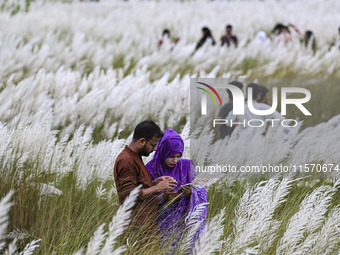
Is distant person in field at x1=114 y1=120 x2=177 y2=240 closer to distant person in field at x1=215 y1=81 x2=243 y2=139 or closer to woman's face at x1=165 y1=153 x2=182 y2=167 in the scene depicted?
woman's face at x1=165 y1=153 x2=182 y2=167

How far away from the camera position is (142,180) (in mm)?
3176

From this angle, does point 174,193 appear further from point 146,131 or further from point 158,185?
point 146,131

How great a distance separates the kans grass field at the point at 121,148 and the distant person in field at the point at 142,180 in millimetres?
99

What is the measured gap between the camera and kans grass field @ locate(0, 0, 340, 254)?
10.2ft

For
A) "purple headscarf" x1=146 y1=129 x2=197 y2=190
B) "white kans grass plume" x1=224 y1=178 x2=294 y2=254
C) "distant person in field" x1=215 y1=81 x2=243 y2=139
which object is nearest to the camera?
"white kans grass plume" x1=224 y1=178 x2=294 y2=254

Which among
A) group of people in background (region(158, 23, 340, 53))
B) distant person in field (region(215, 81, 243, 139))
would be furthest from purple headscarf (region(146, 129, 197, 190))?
group of people in background (region(158, 23, 340, 53))

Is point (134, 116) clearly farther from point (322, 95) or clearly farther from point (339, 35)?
point (339, 35)

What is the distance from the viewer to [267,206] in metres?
3.08

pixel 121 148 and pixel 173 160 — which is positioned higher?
pixel 173 160

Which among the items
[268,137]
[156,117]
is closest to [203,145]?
[268,137]

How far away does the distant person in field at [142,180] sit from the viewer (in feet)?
10.2

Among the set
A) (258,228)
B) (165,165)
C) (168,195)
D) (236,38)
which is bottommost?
(258,228)

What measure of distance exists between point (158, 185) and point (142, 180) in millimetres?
132

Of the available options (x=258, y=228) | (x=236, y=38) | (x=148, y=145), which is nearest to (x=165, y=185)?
(x=148, y=145)
